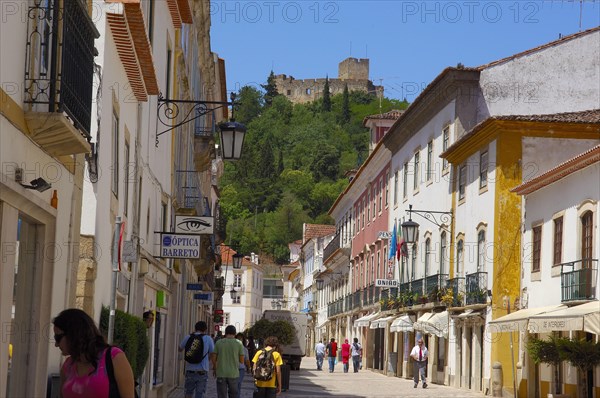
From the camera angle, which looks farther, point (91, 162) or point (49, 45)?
point (91, 162)

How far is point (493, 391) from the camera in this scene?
29859 millimetres

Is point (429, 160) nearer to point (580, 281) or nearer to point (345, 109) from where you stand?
point (580, 281)

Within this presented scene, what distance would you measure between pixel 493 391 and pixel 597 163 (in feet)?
26.4

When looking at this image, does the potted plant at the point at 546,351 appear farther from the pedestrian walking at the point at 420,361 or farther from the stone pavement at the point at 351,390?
the pedestrian walking at the point at 420,361

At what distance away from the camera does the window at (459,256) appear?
35062mm

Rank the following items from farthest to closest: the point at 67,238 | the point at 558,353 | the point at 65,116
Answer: the point at 558,353 → the point at 67,238 → the point at 65,116

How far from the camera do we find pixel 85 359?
613 centimetres

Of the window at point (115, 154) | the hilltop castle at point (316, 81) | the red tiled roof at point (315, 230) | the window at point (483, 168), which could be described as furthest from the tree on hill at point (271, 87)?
the window at point (115, 154)

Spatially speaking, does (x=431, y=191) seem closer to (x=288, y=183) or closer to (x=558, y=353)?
(x=558, y=353)

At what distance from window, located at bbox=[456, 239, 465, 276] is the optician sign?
1787cm

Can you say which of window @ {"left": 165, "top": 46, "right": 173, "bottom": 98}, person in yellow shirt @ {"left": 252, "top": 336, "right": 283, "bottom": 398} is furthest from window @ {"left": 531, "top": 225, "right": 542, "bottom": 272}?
person in yellow shirt @ {"left": 252, "top": 336, "right": 283, "bottom": 398}

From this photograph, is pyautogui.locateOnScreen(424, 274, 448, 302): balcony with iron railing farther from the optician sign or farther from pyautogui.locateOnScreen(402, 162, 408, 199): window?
the optician sign

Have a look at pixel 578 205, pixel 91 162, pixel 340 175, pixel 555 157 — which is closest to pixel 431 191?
pixel 555 157

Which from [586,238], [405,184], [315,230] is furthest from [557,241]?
[315,230]
